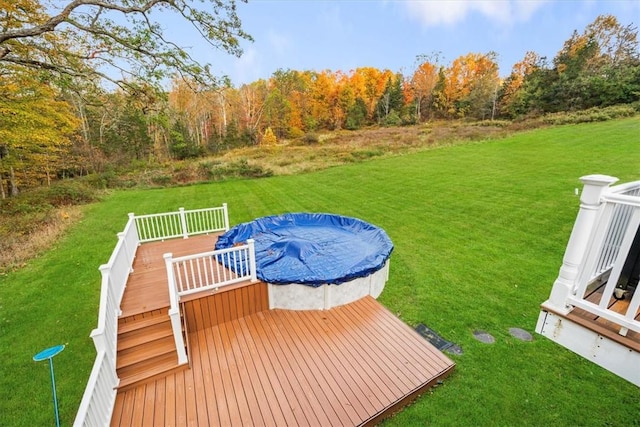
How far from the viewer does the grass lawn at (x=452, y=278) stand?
336 cm

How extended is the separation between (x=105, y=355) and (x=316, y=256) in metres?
3.97

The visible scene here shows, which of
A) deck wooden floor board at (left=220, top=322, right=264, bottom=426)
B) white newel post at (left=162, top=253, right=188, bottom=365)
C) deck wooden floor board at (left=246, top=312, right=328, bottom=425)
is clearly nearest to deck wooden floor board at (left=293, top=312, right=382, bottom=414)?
deck wooden floor board at (left=246, top=312, right=328, bottom=425)

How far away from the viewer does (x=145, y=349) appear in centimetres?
384

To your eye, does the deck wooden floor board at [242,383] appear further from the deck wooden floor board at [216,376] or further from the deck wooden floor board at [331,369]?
the deck wooden floor board at [331,369]

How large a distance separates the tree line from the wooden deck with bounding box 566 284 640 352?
30.4ft

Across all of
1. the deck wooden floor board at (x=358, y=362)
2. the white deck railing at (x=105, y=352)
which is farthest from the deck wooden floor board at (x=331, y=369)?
the white deck railing at (x=105, y=352)

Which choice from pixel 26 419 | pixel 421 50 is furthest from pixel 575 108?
pixel 26 419

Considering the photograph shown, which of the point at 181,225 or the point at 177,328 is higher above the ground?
the point at 177,328

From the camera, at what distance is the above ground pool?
495cm

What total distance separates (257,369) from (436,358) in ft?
8.30

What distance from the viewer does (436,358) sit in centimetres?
386

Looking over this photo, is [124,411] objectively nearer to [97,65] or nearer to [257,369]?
[257,369]

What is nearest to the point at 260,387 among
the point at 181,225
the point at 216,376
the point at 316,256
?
the point at 216,376

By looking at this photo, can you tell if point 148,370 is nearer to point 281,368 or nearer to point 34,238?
point 281,368
